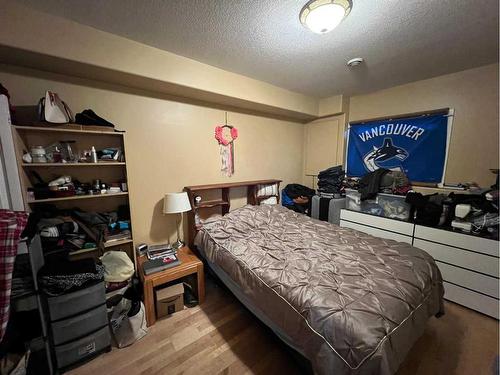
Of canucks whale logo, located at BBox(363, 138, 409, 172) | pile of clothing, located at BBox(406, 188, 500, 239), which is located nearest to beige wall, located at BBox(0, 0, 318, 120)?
canucks whale logo, located at BBox(363, 138, 409, 172)

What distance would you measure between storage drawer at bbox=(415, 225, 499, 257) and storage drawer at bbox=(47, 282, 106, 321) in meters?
3.07

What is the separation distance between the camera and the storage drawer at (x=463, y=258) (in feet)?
5.78

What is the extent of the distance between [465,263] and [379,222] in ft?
2.63

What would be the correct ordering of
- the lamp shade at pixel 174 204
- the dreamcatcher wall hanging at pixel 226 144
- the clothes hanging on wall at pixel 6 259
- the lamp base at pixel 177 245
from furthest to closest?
the dreamcatcher wall hanging at pixel 226 144
the lamp base at pixel 177 245
the lamp shade at pixel 174 204
the clothes hanging on wall at pixel 6 259

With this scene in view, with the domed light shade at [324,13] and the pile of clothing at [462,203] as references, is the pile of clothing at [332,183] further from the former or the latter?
the domed light shade at [324,13]

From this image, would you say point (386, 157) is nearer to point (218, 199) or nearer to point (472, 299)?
point (472, 299)

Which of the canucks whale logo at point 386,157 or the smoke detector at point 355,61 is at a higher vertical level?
the smoke detector at point 355,61

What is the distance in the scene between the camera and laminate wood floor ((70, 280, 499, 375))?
1.37m

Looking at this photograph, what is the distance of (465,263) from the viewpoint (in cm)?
188

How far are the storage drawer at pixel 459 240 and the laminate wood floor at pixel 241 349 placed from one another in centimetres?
62

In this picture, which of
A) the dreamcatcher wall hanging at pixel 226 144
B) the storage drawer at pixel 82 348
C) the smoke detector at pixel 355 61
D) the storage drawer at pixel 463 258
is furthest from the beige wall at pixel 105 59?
the storage drawer at pixel 463 258

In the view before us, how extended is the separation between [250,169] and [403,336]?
2.41 meters

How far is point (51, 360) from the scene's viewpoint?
4.22 feet

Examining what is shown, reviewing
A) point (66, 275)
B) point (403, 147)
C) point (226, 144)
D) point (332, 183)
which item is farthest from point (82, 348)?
point (403, 147)
